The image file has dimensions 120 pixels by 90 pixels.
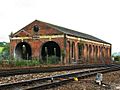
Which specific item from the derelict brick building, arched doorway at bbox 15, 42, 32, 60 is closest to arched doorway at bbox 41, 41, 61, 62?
the derelict brick building

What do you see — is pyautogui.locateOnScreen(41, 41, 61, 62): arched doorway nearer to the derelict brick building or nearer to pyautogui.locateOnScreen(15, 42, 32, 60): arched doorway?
the derelict brick building

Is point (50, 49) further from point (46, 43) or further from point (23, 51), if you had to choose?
point (23, 51)

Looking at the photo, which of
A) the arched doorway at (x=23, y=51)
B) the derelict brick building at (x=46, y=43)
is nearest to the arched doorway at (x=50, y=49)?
the derelict brick building at (x=46, y=43)

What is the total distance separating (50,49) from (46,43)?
5.81 feet

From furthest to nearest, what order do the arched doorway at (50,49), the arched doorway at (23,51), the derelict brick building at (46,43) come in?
the arched doorway at (23,51) → the arched doorway at (50,49) → the derelict brick building at (46,43)

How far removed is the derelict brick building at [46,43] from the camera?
48253 mm

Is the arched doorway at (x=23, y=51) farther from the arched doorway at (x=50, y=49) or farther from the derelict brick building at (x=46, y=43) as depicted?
the arched doorway at (x=50, y=49)

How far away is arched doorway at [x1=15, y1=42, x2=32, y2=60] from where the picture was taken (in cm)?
5285

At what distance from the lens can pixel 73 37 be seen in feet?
168

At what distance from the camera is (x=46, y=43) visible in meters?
51.8

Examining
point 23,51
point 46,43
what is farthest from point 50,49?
point 23,51

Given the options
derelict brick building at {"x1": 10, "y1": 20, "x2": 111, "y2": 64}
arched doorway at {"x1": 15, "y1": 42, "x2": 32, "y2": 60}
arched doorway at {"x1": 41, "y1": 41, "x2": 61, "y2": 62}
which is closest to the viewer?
derelict brick building at {"x1": 10, "y1": 20, "x2": 111, "y2": 64}

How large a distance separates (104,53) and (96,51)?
708cm

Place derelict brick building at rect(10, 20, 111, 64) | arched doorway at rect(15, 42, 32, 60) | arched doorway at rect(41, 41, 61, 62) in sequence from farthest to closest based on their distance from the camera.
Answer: arched doorway at rect(15, 42, 32, 60), arched doorway at rect(41, 41, 61, 62), derelict brick building at rect(10, 20, 111, 64)
